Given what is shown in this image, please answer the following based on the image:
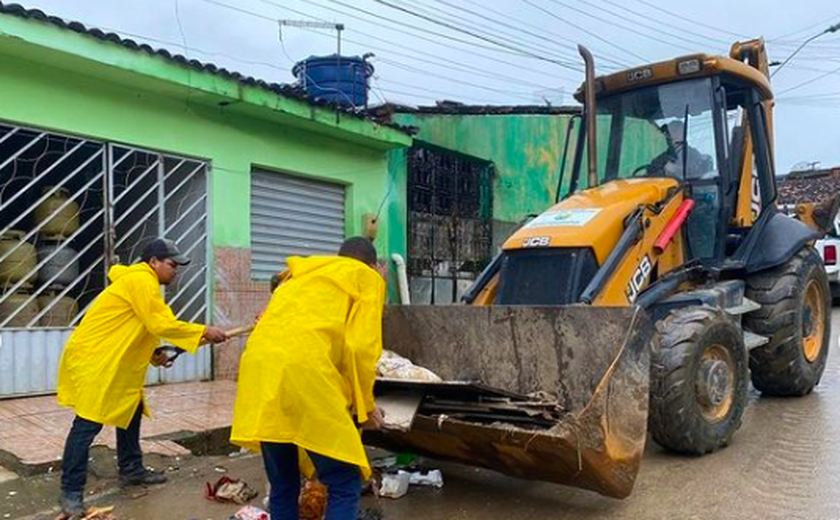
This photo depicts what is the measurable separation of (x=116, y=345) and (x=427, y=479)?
2.12 meters

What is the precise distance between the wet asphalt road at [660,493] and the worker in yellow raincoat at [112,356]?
0.47 metres

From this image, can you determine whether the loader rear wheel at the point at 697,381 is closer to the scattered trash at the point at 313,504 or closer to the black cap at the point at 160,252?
the scattered trash at the point at 313,504

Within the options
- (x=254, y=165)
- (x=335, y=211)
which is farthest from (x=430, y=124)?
(x=254, y=165)

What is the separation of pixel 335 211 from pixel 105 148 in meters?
3.38

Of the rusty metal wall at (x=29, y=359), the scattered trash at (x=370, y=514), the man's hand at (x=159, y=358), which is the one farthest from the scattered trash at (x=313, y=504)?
the rusty metal wall at (x=29, y=359)

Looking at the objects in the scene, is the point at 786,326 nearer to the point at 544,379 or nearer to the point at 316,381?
the point at 544,379

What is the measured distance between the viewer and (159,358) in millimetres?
5148

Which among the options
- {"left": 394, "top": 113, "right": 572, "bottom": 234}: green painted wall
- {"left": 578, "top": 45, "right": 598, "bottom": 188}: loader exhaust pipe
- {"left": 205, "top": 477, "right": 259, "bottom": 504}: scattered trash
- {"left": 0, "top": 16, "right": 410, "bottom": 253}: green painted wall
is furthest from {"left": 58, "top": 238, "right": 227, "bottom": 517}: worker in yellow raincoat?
{"left": 394, "top": 113, "right": 572, "bottom": 234}: green painted wall

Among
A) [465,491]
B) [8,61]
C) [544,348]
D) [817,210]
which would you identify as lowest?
[465,491]

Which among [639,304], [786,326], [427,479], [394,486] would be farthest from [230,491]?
[786,326]

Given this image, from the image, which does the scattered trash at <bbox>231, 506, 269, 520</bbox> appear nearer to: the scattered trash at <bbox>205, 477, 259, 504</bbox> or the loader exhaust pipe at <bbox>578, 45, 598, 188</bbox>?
the scattered trash at <bbox>205, 477, 259, 504</bbox>

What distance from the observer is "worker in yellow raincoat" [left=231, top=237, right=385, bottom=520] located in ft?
10.8

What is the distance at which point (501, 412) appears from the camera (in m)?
4.30

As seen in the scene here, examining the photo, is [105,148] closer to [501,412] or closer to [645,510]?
[501,412]
